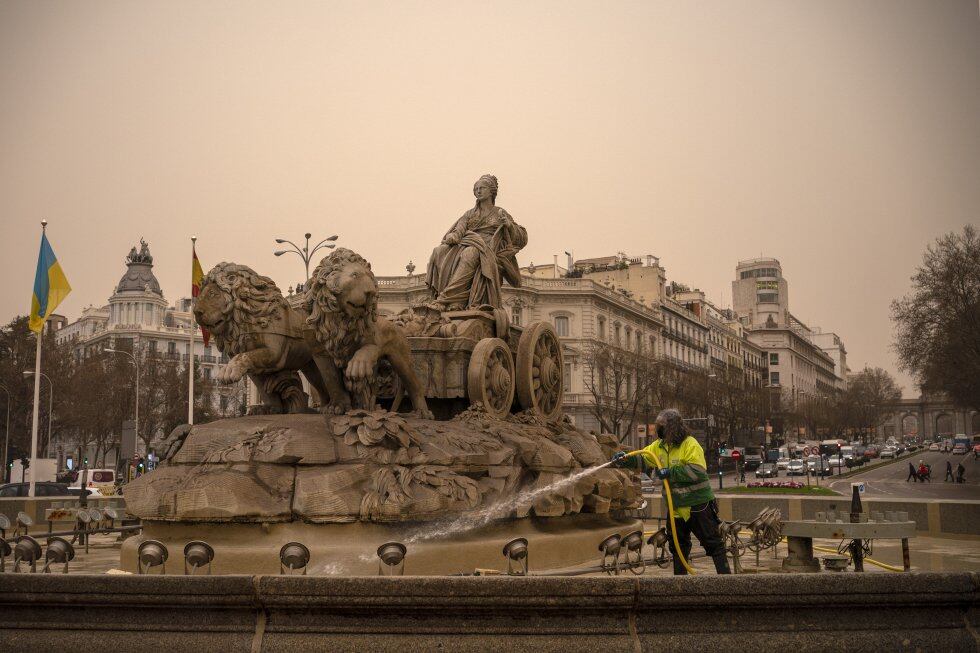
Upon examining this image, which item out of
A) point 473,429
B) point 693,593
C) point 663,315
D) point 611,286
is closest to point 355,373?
point 473,429

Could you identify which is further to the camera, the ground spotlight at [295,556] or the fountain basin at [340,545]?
the fountain basin at [340,545]

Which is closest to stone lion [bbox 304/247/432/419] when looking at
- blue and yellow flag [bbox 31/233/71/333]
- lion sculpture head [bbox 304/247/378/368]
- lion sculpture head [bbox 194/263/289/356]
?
lion sculpture head [bbox 304/247/378/368]

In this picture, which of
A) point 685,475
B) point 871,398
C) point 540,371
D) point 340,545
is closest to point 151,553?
point 340,545

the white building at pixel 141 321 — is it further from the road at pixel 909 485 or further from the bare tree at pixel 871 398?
the bare tree at pixel 871 398

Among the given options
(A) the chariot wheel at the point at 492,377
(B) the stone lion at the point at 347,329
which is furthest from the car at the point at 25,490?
(B) the stone lion at the point at 347,329

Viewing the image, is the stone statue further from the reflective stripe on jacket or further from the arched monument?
the reflective stripe on jacket

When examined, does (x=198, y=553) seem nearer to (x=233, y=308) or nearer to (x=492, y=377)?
(x=233, y=308)

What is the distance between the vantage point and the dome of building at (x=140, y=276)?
9619 cm

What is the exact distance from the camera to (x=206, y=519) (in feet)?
29.8

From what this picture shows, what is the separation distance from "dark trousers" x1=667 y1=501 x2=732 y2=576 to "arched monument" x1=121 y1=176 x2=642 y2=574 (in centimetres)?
210

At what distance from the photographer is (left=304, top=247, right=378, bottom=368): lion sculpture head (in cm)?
980

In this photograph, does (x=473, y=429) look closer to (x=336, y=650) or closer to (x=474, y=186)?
(x=474, y=186)

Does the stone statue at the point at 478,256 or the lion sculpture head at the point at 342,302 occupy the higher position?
the stone statue at the point at 478,256

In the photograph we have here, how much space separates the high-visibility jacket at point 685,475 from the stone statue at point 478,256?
5055 millimetres
